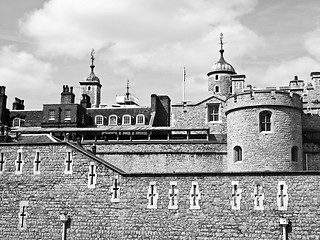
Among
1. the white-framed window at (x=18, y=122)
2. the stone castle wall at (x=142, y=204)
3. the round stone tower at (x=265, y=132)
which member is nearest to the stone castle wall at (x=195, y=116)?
the round stone tower at (x=265, y=132)

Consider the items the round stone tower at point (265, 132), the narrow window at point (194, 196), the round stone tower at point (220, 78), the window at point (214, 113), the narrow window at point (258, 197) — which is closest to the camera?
the narrow window at point (258, 197)

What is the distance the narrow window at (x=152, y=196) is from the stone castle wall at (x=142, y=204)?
73mm

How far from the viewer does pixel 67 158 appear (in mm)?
28047

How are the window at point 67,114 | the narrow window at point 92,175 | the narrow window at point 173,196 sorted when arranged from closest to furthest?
the narrow window at point 173,196 < the narrow window at point 92,175 < the window at point 67,114

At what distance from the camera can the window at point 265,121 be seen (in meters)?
34.0

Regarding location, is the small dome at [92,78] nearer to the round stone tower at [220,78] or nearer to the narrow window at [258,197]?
the round stone tower at [220,78]

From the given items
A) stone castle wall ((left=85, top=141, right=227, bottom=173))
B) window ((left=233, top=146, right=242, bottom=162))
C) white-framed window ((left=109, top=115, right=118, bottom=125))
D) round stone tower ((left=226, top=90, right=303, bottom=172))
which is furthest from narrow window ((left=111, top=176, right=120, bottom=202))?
white-framed window ((left=109, top=115, right=118, bottom=125))

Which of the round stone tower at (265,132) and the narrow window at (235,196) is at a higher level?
the round stone tower at (265,132)

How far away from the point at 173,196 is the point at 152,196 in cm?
111

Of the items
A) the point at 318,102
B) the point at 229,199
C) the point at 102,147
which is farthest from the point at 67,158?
the point at 318,102

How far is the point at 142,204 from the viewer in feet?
86.4

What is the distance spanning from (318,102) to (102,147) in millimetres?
17787

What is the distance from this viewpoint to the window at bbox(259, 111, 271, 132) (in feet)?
112

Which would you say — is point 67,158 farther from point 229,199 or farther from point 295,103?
point 295,103
